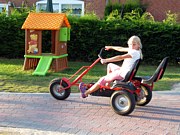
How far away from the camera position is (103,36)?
1347 centimetres

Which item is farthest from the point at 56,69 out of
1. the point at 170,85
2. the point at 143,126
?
the point at 143,126

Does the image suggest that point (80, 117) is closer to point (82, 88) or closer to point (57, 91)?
point (82, 88)

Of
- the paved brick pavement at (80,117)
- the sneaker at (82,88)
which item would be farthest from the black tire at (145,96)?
the sneaker at (82,88)

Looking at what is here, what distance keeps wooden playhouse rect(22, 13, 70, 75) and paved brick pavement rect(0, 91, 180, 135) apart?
359 cm

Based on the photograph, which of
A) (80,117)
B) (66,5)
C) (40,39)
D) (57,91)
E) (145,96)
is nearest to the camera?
(80,117)

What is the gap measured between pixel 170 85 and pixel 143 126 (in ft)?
11.6

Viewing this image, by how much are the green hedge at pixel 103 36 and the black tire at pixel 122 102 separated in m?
7.20

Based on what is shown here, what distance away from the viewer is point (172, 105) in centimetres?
705

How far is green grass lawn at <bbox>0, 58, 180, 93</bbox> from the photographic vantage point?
8.44 m

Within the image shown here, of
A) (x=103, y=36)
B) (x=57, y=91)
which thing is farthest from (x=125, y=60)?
(x=103, y=36)

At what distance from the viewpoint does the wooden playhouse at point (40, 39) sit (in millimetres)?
11039

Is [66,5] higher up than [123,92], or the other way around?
[66,5]

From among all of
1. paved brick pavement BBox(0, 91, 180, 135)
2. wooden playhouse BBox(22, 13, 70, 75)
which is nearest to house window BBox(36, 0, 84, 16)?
wooden playhouse BBox(22, 13, 70, 75)

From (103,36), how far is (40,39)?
9.95 feet
